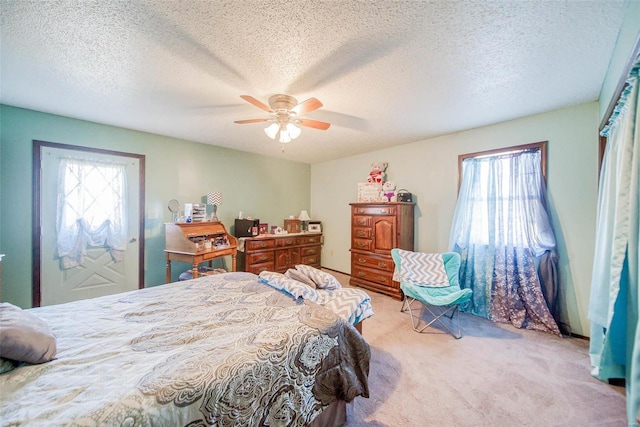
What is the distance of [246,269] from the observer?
156 inches

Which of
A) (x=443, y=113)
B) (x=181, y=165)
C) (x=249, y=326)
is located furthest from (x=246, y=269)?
(x=443, y=113)

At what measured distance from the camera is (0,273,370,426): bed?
82cm

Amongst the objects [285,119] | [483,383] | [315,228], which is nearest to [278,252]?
[315,228]

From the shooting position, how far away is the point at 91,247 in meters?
3.08

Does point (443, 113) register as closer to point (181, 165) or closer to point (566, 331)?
point (566, 331)

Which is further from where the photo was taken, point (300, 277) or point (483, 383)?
point (300, 277)

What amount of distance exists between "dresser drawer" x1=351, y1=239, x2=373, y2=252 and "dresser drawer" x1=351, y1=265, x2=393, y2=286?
1.13 feet

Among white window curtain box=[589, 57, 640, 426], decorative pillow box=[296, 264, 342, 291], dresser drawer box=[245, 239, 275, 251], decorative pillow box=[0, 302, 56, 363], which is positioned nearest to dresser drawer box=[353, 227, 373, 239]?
dresser drawer box=[245, 239, 275, 251]

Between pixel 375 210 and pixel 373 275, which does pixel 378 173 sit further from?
pixel 373 275

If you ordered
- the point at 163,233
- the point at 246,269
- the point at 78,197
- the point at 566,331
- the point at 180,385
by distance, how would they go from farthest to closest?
the point at 246,269 < the point at 163,233 < the point at 78,197 < the point at 566,331 < the point at 180,385

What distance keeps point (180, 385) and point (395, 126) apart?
3.26 metres

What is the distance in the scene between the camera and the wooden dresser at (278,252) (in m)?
4.03

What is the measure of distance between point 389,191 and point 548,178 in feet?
6.48

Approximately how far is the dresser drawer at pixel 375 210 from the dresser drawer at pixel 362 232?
0.27 m
